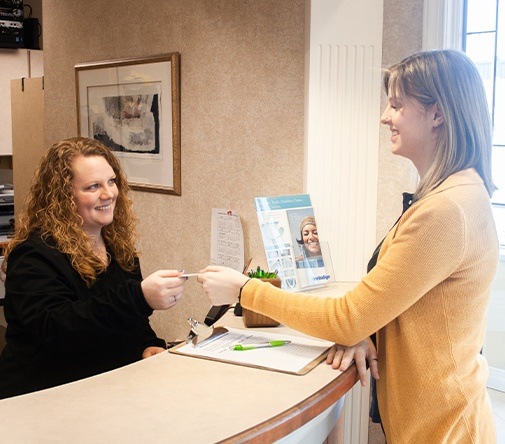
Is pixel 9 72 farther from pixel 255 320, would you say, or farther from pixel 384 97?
pixel 255 320

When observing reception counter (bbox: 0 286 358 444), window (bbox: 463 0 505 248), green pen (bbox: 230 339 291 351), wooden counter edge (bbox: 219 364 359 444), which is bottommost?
wooden counter edge (bbox: 219 364 359 444)

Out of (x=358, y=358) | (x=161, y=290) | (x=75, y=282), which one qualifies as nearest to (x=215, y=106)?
(x=75, y=282)

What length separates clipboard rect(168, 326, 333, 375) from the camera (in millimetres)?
1680

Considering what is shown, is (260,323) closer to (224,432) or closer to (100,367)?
(100,367)

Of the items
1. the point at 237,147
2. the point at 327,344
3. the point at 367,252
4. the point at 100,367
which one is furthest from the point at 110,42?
the point at 327,344

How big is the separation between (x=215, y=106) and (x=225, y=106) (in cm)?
6

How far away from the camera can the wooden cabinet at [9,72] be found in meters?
5.64


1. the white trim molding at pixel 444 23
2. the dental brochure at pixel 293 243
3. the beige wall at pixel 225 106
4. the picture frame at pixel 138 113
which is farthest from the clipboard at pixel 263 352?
the picture frame at pixel 138 113

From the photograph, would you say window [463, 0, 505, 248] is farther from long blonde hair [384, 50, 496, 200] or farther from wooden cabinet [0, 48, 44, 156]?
wooden cabinet [0, 48, 44, 156]

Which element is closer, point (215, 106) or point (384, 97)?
point (384, 97)

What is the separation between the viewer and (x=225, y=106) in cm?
313

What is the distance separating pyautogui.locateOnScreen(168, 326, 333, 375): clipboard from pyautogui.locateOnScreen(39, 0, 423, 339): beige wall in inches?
39.5

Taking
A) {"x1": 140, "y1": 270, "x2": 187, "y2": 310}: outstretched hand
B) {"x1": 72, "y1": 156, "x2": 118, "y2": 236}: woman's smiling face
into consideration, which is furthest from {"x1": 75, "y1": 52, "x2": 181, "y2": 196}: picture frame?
{"x1": 140, "y1": 270, "x2": 187, "y2": 310}: outstretched hand

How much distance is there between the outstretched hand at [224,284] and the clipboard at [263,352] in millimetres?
126
